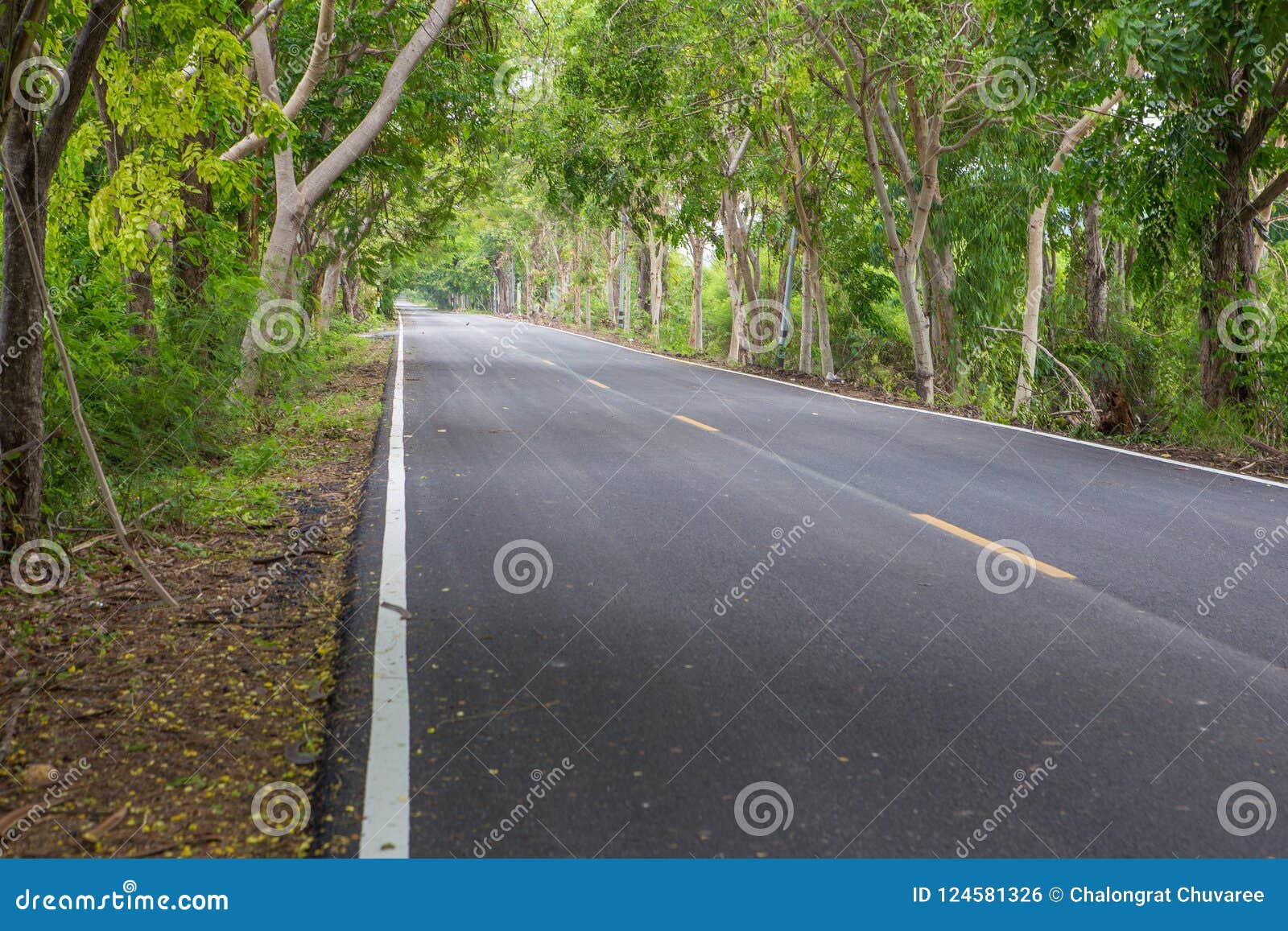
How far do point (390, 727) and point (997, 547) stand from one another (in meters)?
4.55

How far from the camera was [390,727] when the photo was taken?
414 cm

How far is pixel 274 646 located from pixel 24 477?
2.22m

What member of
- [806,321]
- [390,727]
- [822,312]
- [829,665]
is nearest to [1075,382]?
[822,312]

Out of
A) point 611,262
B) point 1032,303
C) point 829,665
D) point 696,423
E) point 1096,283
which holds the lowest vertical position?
point 829,665

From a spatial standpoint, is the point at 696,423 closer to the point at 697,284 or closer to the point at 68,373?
the point at 68,373

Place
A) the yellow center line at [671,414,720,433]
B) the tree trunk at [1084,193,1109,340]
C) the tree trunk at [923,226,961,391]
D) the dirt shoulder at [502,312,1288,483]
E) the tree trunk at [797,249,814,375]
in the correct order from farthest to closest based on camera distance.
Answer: the tree trunk at [797,249,814,375], the tree trunk at [1084,193,1109,340], the tree trunk at [923,226,961,391], the yellow center line at [671,414,720,433], the dirt shoulder at [502,312,1288,483]

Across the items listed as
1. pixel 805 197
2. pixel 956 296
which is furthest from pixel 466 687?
pixel 805 197

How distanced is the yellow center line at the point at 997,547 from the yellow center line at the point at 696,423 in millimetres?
5583

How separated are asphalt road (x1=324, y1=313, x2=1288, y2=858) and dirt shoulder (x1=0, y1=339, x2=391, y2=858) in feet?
0.78

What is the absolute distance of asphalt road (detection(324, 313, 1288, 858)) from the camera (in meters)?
3.47

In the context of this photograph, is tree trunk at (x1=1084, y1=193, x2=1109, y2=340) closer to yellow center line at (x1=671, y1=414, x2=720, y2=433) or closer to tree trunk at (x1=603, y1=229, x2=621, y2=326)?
yellow center line at (x1=671, y1=414, x2=720, y2=433)

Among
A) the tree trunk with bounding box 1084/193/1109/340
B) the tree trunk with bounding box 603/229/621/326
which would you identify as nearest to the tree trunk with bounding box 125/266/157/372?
the tree trunk with bounding box 1084/193/1109/340

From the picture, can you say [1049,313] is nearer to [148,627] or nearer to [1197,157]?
[1197,157]

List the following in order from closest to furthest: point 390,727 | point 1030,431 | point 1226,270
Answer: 1. point 390,727
2. point 1226,270
3. point 1030,431
